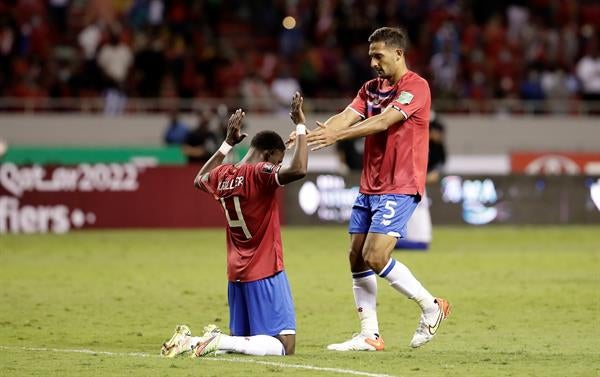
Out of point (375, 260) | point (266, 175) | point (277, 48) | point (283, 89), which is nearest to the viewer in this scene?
point (266, 175)

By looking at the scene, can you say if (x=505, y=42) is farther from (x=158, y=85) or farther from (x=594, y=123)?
(x=158, y=85)

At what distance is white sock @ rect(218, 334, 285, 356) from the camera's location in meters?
9.02

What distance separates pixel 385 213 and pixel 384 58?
48.2 inches

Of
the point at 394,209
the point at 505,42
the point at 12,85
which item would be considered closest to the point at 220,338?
the point at 394,209

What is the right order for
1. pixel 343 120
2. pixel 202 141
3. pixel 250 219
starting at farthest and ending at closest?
1. pixel 202 141
2. pixel 343 120
3. pixel 250 219

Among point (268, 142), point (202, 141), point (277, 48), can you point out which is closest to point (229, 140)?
point (268, 142)

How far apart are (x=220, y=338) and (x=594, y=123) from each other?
20.8 m

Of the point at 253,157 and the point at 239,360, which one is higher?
the point at 253,157

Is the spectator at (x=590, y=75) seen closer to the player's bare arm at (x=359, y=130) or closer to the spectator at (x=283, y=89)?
the spectator at (x=283, y=89)

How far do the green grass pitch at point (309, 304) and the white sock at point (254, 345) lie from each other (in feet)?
0.38

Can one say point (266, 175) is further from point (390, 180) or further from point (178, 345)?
point (178, 345)

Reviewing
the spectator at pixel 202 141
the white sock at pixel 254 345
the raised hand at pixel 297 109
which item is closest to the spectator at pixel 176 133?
the spectator at pixel 202 141

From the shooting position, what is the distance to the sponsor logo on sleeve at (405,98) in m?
9.88

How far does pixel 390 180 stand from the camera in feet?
32.9
